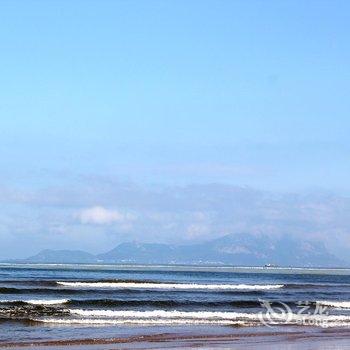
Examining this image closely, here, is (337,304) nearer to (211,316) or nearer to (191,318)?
(211,316)

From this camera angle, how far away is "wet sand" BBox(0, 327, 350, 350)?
23.7m

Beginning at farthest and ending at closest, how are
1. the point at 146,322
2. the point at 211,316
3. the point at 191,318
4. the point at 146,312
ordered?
the point at 146,312, the point at 211,316, the point at 191,318, the point at 146,322

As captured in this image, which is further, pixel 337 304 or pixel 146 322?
pixel 337 304

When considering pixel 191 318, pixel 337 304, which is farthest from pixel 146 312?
pixel 337 304

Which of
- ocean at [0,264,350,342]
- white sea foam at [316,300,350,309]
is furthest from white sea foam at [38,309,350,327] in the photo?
white sea foam at [316,300,350,309]

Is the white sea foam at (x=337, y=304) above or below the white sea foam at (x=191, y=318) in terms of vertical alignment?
above

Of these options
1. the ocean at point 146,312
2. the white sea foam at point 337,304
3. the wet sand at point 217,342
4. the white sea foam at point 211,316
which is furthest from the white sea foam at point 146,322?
the white sea foam at point 337,304

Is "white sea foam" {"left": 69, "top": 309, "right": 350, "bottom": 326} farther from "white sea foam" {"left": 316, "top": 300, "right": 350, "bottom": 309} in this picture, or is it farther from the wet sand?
"white sea foam" {"left": 316, "top": 300, "right": 350, "bottom": 309}

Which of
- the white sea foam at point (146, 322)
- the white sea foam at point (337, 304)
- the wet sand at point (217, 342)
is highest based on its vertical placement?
the white sea foam at point (337, 304)

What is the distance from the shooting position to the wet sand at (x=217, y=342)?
23719mm

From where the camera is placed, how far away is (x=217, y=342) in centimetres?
2520

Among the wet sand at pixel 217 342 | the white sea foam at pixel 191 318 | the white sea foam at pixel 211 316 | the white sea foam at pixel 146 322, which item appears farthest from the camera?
the white sea foam at pixel 211 316

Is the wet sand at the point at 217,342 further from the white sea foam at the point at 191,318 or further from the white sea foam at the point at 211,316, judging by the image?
the white sea foam at the point at 211,316

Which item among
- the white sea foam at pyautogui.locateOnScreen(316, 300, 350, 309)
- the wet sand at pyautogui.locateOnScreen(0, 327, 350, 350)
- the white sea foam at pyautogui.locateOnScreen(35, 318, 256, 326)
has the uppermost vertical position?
the white sea foam at pyautogui.locateOnScreen(316, 300, 350, 309)
